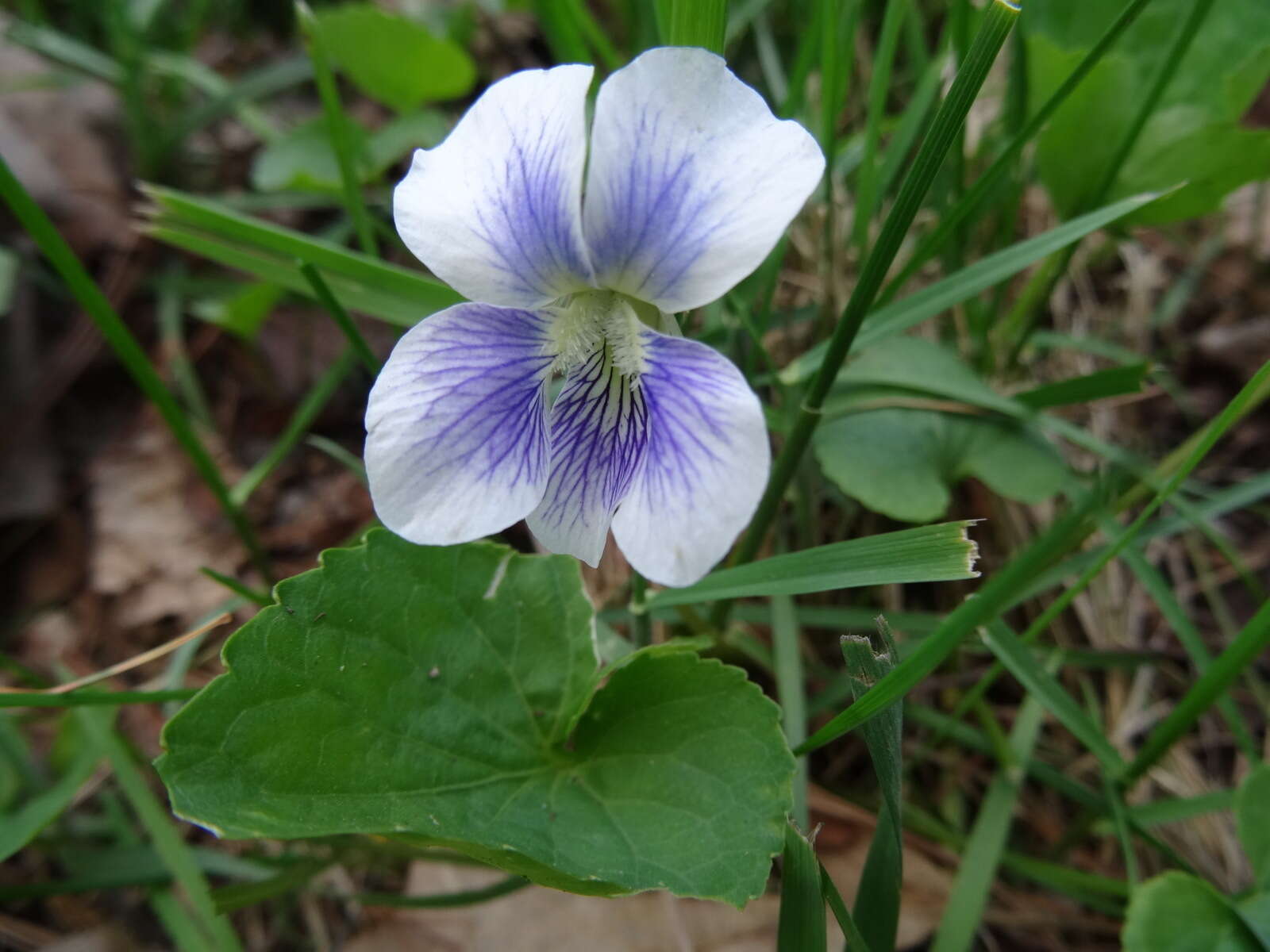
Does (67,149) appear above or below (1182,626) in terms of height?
above

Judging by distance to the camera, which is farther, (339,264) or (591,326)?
(339,264)

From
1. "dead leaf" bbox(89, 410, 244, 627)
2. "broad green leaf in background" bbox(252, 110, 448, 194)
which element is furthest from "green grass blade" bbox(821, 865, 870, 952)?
"broad green leaf in background" bbox(252, 110, 448, 194)

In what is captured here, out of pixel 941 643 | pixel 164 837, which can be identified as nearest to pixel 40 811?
pixel 164 837

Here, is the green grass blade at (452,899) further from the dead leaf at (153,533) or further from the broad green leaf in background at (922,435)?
the dead leaf at (153,533)

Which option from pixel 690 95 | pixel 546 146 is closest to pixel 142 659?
pixel 546 146

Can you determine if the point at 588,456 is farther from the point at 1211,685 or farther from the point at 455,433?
the point at 1211,685

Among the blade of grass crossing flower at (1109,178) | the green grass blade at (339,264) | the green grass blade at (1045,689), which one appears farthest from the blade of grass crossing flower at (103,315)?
the blade of grass crossing flower at (1109,178)
